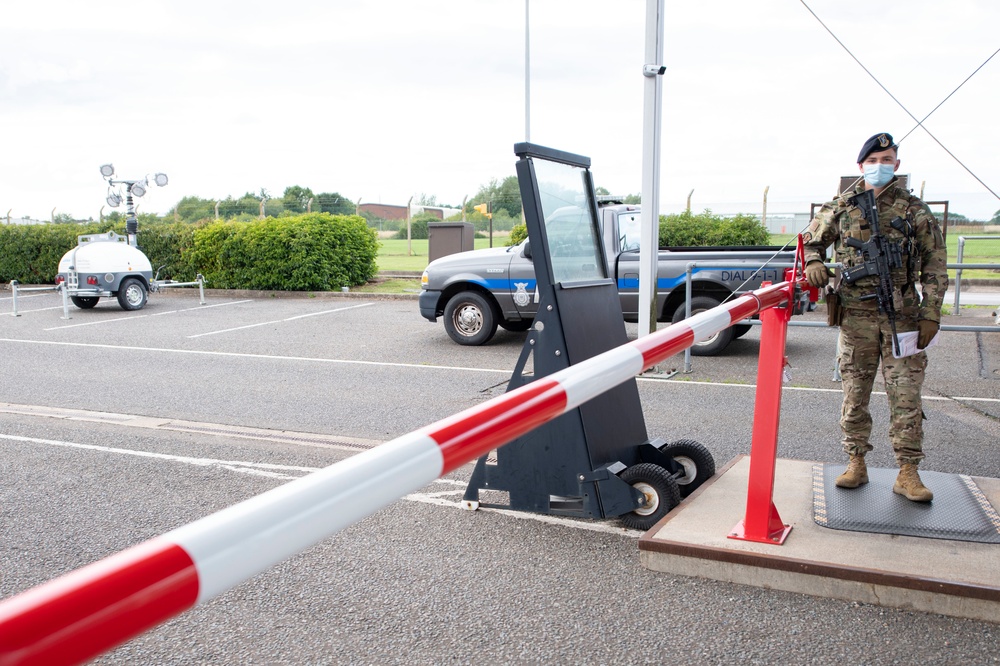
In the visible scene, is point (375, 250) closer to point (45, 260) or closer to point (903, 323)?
point (45, 260)

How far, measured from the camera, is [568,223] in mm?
4863

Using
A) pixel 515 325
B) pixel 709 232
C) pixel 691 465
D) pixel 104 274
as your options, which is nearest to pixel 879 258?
pixel 691 465

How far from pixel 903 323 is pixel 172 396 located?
688 cm

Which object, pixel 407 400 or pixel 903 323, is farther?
pixel 407 400

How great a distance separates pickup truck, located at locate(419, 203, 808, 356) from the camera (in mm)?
10414

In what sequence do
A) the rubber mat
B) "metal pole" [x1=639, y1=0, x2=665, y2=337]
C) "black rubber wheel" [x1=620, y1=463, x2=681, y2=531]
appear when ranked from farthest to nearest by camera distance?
"metal pole" [x1=639, y1=0, x2=665, y2=337] → "black rubber wheel" [x1=620, y1=463, x2=681, y2=531] → the rubber mat

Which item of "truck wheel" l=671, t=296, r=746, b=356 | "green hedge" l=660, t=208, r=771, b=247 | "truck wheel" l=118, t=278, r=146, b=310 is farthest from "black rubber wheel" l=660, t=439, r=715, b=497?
"truck wheel" l=118, t=278, r=146, b=310

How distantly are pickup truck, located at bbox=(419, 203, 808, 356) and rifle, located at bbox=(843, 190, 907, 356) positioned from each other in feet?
19.4

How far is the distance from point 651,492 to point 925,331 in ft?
5.37

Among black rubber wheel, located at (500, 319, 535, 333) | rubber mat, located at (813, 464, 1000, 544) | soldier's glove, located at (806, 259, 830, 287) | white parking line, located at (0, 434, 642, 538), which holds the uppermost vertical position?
soldier's glove, located at (806, 259, 830, 287)

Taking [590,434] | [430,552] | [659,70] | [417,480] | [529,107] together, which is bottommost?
[430,552]

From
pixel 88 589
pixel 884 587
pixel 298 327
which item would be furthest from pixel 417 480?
pixel 298 327

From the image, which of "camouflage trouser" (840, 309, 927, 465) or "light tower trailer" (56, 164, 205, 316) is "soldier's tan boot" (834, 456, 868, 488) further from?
"light tower trailer" (56, 164, 205, 316)

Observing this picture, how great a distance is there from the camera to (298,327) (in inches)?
556
